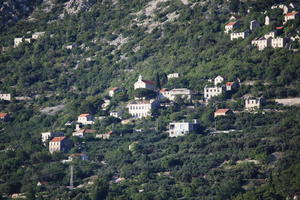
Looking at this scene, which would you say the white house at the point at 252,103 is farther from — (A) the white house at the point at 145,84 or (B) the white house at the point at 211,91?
(A) the white house at the point at 145,84

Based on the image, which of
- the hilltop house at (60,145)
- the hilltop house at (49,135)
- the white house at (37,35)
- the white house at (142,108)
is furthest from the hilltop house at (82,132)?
the white house at (37,35)

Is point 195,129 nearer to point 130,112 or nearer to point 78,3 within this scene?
point 130,112

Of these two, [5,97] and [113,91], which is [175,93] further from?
[5,97]

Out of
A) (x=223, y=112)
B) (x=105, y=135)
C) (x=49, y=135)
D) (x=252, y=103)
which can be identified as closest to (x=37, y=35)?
(x=49, y=135)

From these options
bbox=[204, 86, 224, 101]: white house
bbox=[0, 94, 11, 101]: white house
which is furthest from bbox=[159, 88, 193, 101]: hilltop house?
bbox=[0, 94, 11, 101]: white house

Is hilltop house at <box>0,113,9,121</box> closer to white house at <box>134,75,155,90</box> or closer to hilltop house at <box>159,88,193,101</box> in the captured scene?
white house at <box>134,75,155,90</box>
